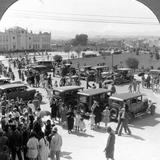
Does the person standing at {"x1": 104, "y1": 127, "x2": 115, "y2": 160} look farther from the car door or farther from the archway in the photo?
the car door

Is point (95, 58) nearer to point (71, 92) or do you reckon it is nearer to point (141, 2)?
point (71, 92)

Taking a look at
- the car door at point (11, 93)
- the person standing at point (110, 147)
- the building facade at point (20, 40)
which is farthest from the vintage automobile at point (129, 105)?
the building facade at point (20, 40)

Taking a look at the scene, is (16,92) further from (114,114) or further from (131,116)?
(131,116)

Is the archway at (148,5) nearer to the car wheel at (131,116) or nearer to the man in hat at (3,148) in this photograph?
the man in hat at (3,148)

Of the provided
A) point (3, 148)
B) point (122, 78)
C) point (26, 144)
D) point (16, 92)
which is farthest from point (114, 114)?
point (122, 78)

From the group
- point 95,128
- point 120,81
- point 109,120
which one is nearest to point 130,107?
point 109,120

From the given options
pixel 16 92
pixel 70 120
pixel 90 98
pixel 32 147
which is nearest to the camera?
pixel 32 147
